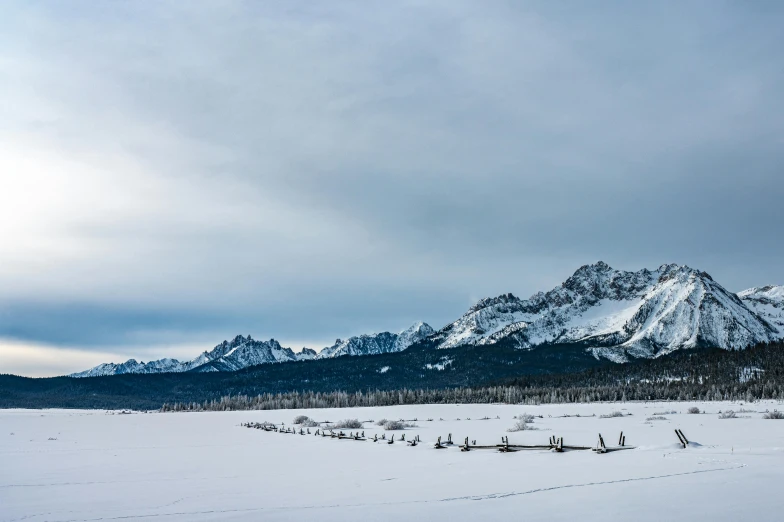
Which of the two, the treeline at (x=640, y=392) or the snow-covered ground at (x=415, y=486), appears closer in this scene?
the snow-covered ground at (x=415, y=486)

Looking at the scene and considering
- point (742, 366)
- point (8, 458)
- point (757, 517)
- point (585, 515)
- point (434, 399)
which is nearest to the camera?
point (757, 517)

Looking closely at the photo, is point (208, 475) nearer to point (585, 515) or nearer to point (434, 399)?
point (585, 515)

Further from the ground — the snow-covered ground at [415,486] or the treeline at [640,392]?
the snow-covered ground at [415,486]

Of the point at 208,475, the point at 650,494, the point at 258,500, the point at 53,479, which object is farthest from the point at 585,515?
the point at 53,479

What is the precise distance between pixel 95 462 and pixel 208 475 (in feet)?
37.2

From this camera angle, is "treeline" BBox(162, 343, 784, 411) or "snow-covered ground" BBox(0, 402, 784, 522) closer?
"snow-covered ground" BBox(0, 402, 784, 522)

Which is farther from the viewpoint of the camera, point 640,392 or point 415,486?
point 640,392

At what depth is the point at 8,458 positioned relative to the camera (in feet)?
114

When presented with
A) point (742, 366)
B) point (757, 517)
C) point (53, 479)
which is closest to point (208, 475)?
point (53, 479)

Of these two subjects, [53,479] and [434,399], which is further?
[434,399]

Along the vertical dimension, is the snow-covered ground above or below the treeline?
above

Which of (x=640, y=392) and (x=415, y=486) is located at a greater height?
(x=415, y=486)

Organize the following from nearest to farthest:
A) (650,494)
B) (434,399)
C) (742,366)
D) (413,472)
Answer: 1. (650,494)
2. (413,472)
3. (434,399)
4. (742,366)

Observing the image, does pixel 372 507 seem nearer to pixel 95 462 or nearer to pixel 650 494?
pixel 650 494
